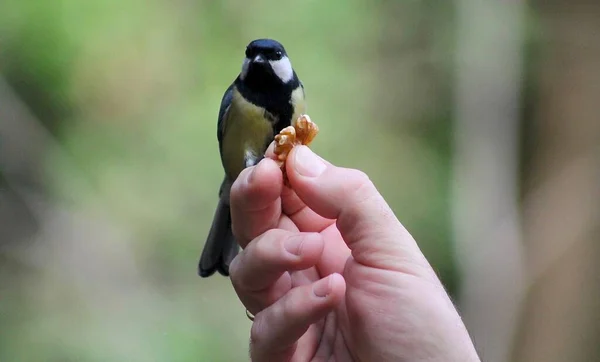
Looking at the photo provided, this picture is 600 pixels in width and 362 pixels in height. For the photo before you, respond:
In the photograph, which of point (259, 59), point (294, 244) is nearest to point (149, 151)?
point (259, 59)

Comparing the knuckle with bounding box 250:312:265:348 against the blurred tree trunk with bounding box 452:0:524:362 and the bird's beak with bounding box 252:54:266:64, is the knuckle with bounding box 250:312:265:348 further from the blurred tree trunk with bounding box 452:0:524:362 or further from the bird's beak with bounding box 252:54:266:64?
the blurred tree trunk with bounding box 452:0:524:362

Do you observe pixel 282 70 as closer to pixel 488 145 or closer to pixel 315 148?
pixel 315 148

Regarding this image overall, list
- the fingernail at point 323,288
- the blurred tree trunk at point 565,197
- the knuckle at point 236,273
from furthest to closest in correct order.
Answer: the blurred tree trunk at point 565,197 < the knuckle at point 236,273 < the fingernail at point 323,288

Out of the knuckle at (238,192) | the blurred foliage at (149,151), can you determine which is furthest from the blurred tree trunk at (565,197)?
the knuckle at (238,192)

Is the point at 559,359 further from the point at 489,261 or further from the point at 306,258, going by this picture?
the point at 306,258

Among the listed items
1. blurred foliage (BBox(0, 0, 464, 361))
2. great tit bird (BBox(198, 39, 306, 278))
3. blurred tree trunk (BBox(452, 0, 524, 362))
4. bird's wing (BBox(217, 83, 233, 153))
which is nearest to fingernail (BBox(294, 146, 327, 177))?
great tit bird (BBox(198, 39, 306, 278))

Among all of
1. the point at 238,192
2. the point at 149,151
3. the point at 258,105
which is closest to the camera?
the point at 238,192

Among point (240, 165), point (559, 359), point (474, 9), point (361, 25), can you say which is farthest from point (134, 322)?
point (474, 9)

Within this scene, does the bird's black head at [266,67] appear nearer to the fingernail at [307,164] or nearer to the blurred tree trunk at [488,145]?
the fingernail at [307,164]
